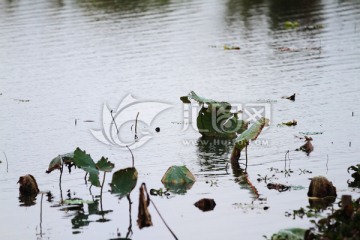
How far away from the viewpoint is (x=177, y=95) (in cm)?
2131

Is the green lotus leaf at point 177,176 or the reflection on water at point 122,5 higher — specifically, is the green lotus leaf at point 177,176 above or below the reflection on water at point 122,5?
below

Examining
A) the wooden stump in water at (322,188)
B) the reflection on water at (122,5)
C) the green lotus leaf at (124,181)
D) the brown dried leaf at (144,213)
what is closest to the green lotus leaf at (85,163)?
the green lotus leaf at (124,181)

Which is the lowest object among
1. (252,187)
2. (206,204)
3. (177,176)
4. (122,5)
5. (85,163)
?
(206,204)

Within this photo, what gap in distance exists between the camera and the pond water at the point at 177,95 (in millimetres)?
12492

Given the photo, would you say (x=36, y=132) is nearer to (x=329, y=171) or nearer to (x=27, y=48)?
(x=329, y=171)

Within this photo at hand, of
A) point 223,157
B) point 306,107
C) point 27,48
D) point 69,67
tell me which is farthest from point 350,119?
point 27,48

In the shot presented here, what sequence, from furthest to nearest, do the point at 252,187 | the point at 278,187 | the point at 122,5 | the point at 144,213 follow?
1. the point at 122,5
2. the point at 252,187
3. the point at 278,187
4. the point at 144,213

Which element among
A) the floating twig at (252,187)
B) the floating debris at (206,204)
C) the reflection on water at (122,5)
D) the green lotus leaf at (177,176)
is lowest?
the floating debris at (206,204)

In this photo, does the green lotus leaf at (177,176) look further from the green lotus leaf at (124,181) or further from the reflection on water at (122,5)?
the reflection on water at (122,5)

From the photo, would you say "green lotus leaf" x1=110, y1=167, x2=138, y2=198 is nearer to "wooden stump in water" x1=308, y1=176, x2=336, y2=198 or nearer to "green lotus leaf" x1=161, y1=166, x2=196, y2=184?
"green lotus leaf" x1=161, y1=166, x2=196, y2=184

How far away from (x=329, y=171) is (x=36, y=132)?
6907mm

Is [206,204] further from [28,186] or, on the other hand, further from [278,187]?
[28,186]

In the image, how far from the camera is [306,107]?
63.2ft

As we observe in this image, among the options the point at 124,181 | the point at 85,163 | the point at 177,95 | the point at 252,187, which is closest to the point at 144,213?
the point at 124,181
